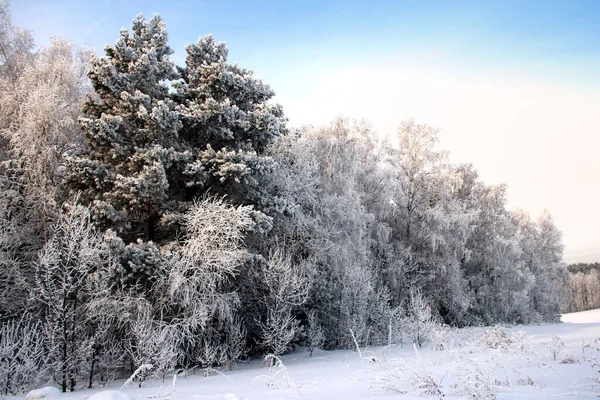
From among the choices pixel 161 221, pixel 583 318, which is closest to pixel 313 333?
pixel 161 221

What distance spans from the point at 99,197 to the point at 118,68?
17.2 ft

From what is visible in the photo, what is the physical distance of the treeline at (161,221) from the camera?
1238 cm

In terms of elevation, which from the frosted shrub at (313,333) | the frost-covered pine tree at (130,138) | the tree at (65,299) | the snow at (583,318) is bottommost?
the snow at (583,318)

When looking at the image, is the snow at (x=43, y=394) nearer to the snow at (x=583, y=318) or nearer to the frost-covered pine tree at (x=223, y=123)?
the frost-covered pine tree at (x=223, y=123)

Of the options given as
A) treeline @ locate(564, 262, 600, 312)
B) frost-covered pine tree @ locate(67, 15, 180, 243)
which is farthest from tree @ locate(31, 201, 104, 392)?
treeline @ locate(564, 262, 600, 312)

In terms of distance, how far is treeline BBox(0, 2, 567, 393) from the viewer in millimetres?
12375

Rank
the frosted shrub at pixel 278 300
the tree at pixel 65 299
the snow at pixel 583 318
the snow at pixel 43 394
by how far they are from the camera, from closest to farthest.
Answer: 1. the snow at pixel 43 394
2. the tree at pixel 65 299
3. the frosted shrub at pixel 278 300
4. the snow at pixel 583 318

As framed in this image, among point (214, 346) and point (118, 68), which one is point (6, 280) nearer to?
point (214, 346)

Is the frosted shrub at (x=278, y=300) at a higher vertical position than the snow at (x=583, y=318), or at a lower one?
higher

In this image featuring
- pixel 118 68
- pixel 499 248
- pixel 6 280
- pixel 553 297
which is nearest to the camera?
pixel 6 280

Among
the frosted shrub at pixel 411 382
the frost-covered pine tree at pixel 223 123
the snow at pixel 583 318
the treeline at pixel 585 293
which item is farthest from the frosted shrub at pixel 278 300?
the treeline at pixel 585 293

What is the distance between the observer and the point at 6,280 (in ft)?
46.6

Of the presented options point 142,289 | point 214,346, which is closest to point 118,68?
point 142,289

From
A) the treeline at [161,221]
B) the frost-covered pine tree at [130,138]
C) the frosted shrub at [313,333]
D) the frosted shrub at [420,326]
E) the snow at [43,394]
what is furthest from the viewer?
the frosted shrub at [313,333]
